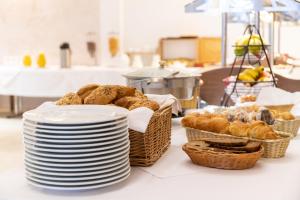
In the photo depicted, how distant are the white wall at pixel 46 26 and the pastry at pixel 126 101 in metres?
4.30

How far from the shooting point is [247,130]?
4.04ft

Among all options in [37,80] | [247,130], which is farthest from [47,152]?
[37,80]

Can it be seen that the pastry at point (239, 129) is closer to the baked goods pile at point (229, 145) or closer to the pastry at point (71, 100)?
the baked goods pile at point (229, 145)

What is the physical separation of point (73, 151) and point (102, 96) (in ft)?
1.05

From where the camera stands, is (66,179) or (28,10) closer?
(66,179)

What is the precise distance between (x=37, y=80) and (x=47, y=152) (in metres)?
3.73

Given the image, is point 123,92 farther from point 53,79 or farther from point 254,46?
point 53,79

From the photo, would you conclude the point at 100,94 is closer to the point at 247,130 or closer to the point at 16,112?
the point at 247,130

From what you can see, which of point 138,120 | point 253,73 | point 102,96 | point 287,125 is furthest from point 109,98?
point 253,73

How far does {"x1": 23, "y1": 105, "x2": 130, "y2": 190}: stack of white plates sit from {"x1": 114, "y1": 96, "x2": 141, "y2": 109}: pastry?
9.7 inches

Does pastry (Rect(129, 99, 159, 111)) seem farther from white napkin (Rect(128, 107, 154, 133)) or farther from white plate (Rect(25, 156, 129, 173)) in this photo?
white plate (Rect(25, 156, 129, 173))

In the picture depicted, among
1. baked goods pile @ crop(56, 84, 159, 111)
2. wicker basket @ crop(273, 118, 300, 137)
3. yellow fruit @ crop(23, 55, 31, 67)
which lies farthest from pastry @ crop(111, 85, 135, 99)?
yellow fruit @ crop(23, 55, 31, 67)

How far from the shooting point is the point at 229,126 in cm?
127

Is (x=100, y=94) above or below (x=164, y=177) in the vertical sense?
A: above
